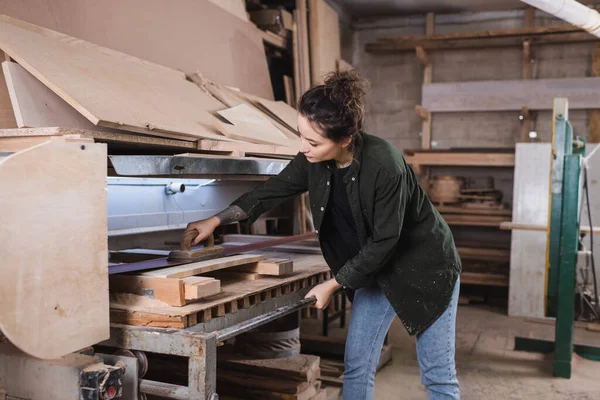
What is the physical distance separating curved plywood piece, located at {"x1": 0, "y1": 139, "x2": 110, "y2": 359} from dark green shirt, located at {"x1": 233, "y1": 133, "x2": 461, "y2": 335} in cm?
90

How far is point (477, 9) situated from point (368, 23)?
1.26 meters

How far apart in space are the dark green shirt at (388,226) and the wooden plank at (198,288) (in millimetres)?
510

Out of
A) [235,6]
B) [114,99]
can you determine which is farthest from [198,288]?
[235,6]

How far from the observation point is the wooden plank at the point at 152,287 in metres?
2.11

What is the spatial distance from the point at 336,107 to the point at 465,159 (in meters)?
4.48

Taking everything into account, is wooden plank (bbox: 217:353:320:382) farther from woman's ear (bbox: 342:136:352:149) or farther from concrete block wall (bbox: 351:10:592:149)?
concrete block wall (bbox: 351:10:592:149)

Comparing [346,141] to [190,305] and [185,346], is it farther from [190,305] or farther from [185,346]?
[185,346]

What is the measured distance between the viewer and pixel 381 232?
2281 mm

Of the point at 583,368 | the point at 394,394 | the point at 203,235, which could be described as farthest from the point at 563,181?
the point at 203,235

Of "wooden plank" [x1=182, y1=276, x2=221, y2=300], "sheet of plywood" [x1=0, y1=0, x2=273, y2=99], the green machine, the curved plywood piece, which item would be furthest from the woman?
the green machine

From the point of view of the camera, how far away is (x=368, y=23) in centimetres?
740

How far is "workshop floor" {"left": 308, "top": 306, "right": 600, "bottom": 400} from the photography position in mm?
4047

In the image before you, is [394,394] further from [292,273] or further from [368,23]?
[368,23]

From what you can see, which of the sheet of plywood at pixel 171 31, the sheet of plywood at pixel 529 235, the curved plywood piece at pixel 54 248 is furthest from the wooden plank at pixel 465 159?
the curved plywood piece at pixel 54 248
